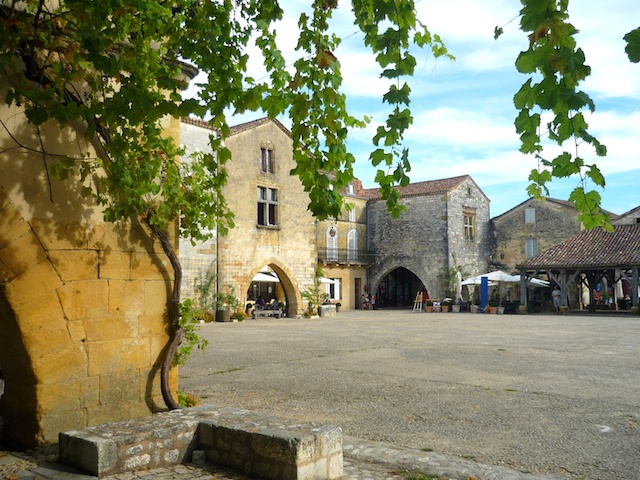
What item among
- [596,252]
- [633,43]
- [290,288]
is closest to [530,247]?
[596,252]

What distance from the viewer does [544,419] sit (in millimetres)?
5312

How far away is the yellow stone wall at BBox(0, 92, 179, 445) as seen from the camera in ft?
13.4

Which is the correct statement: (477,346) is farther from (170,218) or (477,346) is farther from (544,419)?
(170,218)

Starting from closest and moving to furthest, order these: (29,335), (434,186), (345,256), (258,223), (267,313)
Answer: (29,335) < (258,223) < (267,313) < (345,256) < (434,186)

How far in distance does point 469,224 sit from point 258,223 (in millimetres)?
14022

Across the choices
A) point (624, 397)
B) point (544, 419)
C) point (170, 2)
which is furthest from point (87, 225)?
point (624, 397)

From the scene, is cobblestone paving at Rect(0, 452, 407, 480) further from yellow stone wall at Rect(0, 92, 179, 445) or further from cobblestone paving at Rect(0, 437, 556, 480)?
yellow stone wall at Rect(0, 92, 179, 445)

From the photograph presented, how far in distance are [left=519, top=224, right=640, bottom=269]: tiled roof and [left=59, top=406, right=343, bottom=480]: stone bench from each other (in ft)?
76.0

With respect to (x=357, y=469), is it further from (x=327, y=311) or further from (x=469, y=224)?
(x=469, y=224)

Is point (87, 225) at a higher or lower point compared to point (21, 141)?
lower

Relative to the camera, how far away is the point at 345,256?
102ft

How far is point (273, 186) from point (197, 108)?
1909 cm

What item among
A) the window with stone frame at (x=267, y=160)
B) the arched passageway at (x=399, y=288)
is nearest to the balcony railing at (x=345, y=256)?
the arched passageway at (x=399, y=288)

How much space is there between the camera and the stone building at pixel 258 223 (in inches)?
784
